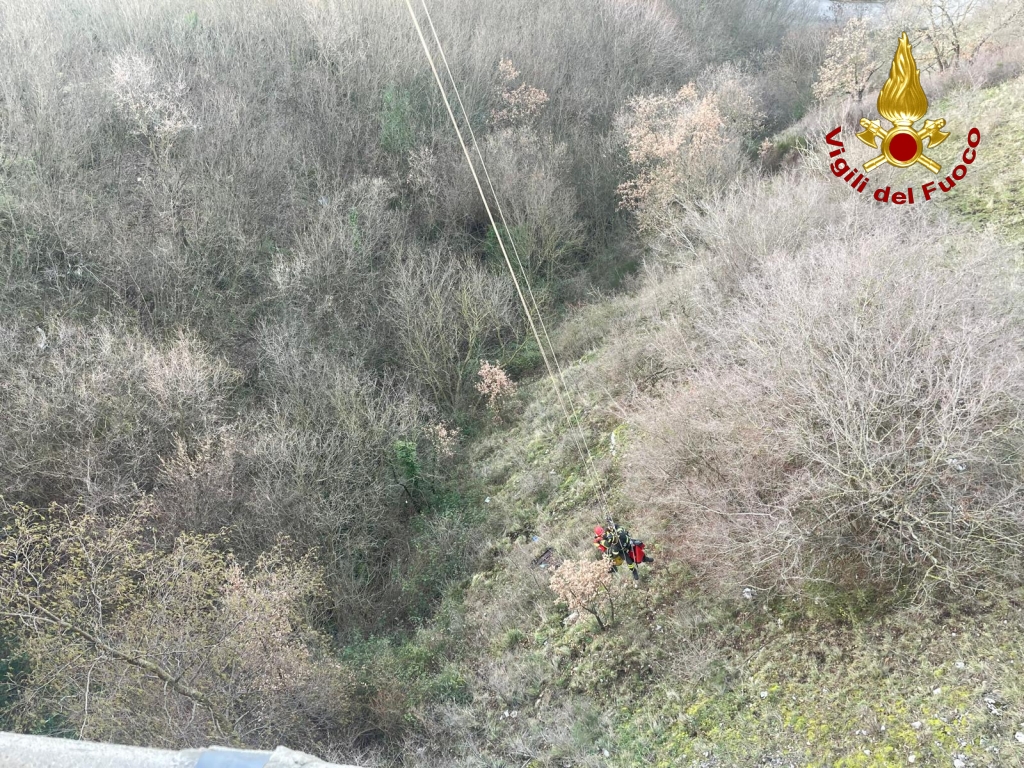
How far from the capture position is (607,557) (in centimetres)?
1066

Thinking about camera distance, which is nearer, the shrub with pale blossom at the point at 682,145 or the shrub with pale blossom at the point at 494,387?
the shrub with pale blossom at the point at 494,387

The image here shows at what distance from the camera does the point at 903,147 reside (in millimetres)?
11383

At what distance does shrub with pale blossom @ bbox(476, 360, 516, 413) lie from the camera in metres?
19.6

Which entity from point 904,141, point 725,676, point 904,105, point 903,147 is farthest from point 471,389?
point 904,105

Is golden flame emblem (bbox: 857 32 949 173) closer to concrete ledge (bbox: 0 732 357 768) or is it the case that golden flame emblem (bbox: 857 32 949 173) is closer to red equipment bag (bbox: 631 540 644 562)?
red equipment bag (bbox: 631 540 644 562)

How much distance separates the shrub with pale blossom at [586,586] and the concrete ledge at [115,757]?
888cm

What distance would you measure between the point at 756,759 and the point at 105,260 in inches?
814

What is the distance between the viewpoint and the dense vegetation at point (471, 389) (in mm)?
8625

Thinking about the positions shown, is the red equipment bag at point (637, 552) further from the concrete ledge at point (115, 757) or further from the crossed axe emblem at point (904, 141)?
the concrete ledge at point (115, 757)

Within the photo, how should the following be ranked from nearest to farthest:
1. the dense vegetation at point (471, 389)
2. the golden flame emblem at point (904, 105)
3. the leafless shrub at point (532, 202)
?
the golden flame emblem at point (904, 105)
the dense vegetation at point (471, 389)
the leafless shrub at point (532, 202)

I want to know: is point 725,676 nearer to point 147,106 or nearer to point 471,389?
point 471,389

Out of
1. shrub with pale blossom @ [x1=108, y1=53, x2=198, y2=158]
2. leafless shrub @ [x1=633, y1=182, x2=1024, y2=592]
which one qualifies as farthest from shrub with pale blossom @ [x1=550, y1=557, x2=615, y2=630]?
shrub with pale blossom @ [x1=108, y1=53, x2=198, y2=158]

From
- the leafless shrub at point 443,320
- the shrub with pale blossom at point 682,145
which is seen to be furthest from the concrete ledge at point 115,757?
the shrub with pale blossom at point 682,145

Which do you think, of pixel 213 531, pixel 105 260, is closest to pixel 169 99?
pixel 105 260
